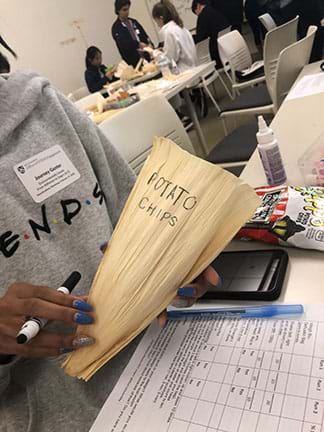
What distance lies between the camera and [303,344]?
432mm

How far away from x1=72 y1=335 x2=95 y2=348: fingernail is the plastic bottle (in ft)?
1.74

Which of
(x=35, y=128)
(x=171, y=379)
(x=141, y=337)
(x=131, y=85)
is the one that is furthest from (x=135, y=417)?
(x=131, y=85)

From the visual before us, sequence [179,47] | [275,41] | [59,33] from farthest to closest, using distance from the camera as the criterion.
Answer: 1. [59,33]
2. [179,47]
3. [275,41]

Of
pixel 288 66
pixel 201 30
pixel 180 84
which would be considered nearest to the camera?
pixel 288 66

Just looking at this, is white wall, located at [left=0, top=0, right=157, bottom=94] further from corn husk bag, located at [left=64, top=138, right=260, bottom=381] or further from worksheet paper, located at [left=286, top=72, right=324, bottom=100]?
corn husk bag, located at [left=64, top=138, right=260, bottom=381]

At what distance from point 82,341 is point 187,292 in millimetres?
155

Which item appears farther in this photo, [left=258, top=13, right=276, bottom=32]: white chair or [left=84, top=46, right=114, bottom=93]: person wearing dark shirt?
[left=84, top=46, right=114, bottom=93]: person wearing dark shirt

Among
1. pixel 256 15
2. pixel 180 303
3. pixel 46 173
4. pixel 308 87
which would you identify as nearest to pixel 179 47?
pixel 256 15

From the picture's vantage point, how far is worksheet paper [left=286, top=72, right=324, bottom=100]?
1308 mm

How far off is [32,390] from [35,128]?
51cm

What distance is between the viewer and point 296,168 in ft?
2.82

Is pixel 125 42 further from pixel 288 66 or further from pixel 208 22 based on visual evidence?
pixel 288 66

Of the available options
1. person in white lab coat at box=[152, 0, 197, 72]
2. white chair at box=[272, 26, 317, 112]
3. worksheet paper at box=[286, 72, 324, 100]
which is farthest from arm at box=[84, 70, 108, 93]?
worksheet paper at box=[286, 72, 324, 100]

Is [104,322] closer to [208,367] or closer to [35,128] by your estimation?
[208,367]
